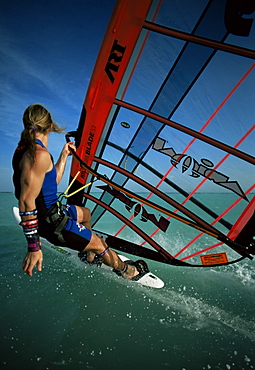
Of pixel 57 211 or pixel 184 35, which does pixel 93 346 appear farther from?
pixel 184 35

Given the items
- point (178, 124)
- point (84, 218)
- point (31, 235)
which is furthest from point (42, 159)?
point (178, 124)

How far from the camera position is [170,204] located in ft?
9.11

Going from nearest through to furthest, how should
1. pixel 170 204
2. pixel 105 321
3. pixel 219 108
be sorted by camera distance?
pixel 105 321, pixel 219 108, pixel 170 204

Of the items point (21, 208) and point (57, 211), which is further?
point (57, 211)

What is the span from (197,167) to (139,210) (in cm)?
109

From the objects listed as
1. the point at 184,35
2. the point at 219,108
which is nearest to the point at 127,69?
the point at 184,35

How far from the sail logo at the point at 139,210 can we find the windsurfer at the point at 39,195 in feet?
2.72

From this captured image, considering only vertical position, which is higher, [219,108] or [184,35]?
[184,35]

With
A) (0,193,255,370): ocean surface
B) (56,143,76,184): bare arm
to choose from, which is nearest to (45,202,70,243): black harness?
(56,143,76,184): bare arm

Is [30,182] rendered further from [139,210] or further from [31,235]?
[139,210]

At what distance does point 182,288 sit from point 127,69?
295 cm

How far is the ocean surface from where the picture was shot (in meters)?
1.64

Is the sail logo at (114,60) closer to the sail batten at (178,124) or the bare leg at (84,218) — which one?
the sail batten at (178,124)

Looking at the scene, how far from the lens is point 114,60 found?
203 cm
